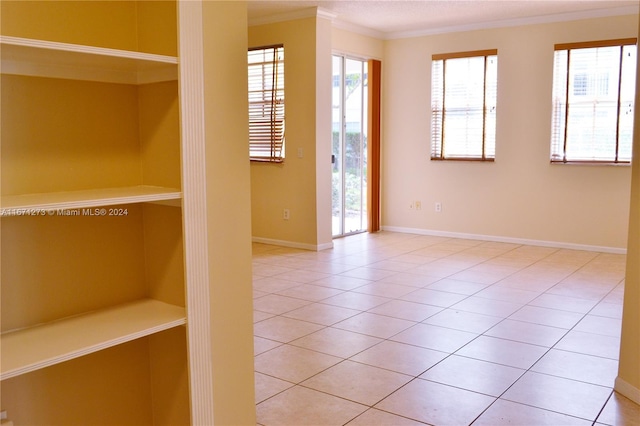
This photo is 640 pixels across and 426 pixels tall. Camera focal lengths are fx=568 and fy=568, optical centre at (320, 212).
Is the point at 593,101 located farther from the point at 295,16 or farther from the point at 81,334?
the point at 81,334

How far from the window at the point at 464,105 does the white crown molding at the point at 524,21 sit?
299 millimetres

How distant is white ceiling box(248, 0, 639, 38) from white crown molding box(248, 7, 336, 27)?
0.6 inches

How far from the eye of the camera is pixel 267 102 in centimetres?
675

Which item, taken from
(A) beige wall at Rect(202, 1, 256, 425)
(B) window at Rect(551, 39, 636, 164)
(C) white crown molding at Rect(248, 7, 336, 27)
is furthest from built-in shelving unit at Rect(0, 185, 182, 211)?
(B) window at Rect(551, 39, 636, 164)

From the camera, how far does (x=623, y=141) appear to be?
19.8 ft

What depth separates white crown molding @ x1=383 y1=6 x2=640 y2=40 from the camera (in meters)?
6.01

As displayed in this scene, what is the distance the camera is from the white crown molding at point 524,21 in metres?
6.01

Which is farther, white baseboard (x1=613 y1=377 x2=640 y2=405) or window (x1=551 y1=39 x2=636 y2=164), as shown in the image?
window (x1=551 y1=39 x2=636 y2=164)

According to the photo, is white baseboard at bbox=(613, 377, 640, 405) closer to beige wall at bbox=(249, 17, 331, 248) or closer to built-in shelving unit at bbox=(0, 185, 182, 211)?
built-in shelving unit at bbox=(0, 185, 182, 211)

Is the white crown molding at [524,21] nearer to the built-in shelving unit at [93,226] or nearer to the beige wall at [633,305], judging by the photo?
the beige wall at [633,305]

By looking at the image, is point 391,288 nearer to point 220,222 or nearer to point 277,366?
point 277,366

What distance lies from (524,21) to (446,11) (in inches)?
40.4

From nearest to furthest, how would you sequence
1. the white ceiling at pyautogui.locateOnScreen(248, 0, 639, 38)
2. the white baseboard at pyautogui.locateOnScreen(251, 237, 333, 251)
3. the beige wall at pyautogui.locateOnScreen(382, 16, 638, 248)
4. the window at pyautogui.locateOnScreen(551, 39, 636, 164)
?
1. the white ceiling at pyautogui.locateOnScreen(248, 0, 639, 38)
2. the window at pyautogui.locateOnScreen(551, 39, 636, 164)
3. the beige wall at pyautogui.locateOnScreen(382, 16, 638, 248)
4. the white baseboard at pyautogui.locateOnScreen(251, 237, 333, 251)

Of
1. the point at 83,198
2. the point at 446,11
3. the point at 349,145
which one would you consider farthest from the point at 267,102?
the point at 83,198
